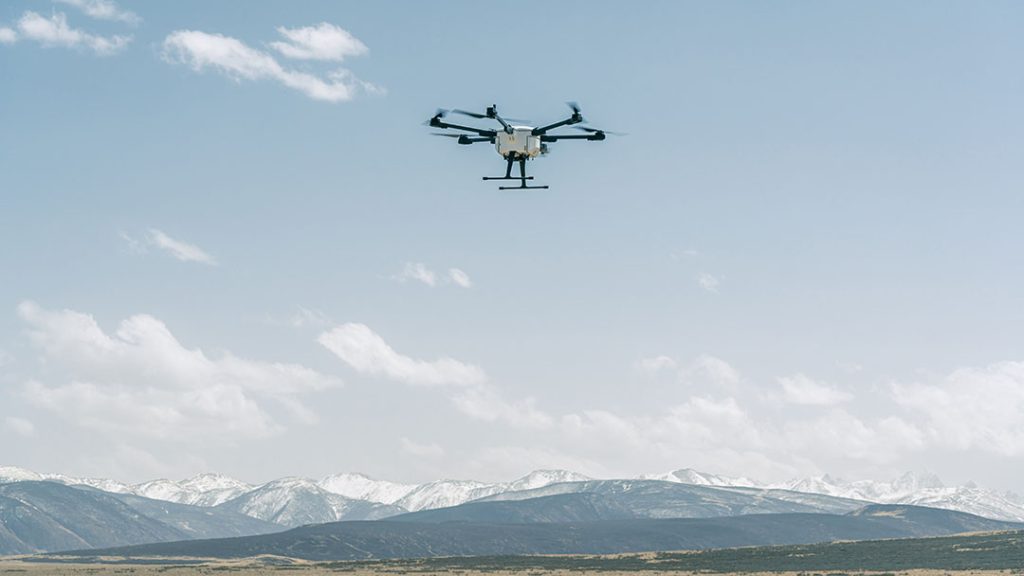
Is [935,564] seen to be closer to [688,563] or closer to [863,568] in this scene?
[863,568]

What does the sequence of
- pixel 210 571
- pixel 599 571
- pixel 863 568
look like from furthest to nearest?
1. pixel 210 571
2. pixel 599 571
3. pixel 863 568

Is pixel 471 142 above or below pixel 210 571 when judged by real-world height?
above

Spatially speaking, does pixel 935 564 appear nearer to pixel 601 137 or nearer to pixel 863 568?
pixel 863 568

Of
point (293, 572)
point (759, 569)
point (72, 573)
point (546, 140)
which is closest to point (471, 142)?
point (546, 140)

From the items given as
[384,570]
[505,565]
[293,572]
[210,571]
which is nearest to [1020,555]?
[505,565]

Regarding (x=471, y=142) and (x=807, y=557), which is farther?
(x=807, y=557)

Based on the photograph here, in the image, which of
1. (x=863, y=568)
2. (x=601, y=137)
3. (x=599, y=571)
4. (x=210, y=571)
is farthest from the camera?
(x=210, y=571)

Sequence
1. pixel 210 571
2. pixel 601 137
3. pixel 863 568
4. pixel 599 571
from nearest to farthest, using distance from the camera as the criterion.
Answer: pixel 601 137 < pixel 863 568 < pixel 599 571 < pixel 210 571

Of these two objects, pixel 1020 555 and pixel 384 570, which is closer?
pixel 1020 555

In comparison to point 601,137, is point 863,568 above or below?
below
